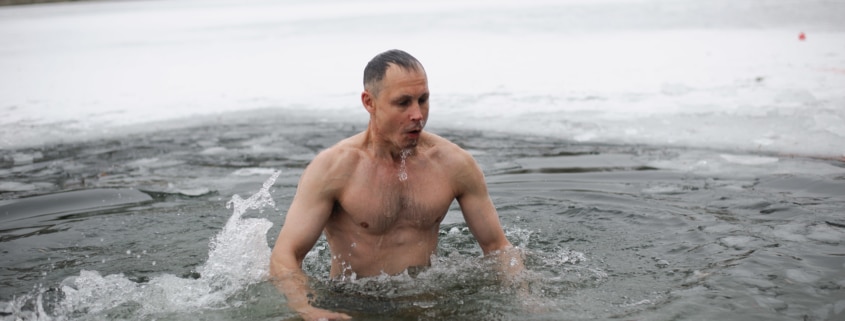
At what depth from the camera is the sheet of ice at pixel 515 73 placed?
7.82 metres

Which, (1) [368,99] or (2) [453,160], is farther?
(2) [453,160]

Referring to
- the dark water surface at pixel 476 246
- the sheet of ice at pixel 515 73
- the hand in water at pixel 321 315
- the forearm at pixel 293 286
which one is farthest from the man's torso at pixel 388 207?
the sheet of ice at pixel 515 73

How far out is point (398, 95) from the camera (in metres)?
3.51

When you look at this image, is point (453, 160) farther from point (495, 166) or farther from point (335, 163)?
point (495, 166)

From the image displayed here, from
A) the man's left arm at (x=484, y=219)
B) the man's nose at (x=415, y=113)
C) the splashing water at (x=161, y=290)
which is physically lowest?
the splashing water at (x=161, y=290)

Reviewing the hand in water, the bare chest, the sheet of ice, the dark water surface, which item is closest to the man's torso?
the bare chest

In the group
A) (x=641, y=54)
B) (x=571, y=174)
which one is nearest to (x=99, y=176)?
(x=571, y=174)

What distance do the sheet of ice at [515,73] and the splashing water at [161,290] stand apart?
3.84 meters

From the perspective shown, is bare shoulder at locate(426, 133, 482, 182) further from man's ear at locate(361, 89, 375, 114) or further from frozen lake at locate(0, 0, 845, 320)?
frozen lake at locate(0, 0, 845, 320)

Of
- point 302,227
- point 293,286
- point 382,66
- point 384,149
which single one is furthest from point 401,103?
point 293,286

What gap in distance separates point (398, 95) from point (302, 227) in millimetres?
756

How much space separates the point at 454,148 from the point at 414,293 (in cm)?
71

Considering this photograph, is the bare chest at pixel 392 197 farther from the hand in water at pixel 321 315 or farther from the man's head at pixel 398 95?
the hand in water at pixel 321 315

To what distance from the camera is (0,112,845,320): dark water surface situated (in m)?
3.86
